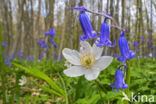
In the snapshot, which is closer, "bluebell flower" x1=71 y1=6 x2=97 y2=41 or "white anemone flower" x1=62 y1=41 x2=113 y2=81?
"white anemone flower" x1=62 y1=41 x2=113 y2=81

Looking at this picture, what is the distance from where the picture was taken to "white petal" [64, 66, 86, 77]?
0.87 metres

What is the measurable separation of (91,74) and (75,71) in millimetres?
97

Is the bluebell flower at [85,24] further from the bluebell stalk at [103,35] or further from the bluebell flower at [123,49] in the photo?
the bluebell flower at [123,49]

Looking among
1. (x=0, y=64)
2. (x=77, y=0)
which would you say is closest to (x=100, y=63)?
(x=0, y=64)

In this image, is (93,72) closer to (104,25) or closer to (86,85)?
(104,25)

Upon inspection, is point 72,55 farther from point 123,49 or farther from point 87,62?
point 123,49

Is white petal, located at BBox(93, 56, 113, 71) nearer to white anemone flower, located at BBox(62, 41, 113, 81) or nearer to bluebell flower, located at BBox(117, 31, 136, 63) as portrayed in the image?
white anemone flower, located at BBox(62, 41, 113, 81)

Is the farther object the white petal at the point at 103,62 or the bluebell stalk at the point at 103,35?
the bluebell stalk at the point at 103,35

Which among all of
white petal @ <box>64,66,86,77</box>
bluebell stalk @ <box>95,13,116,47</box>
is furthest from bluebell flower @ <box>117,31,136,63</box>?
white petal @ <box>64,66,86,77</box>

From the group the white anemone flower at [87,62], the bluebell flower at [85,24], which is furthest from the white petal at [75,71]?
the bluebell flower at [85,24]

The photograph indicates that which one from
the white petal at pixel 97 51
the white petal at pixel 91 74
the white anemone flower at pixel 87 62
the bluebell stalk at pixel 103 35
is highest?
the bluebell stalk at pixel 103 35

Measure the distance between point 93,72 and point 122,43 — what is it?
259 millimetres

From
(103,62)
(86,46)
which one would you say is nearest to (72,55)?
(86,46)

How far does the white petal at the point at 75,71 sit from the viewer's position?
0.87 m
